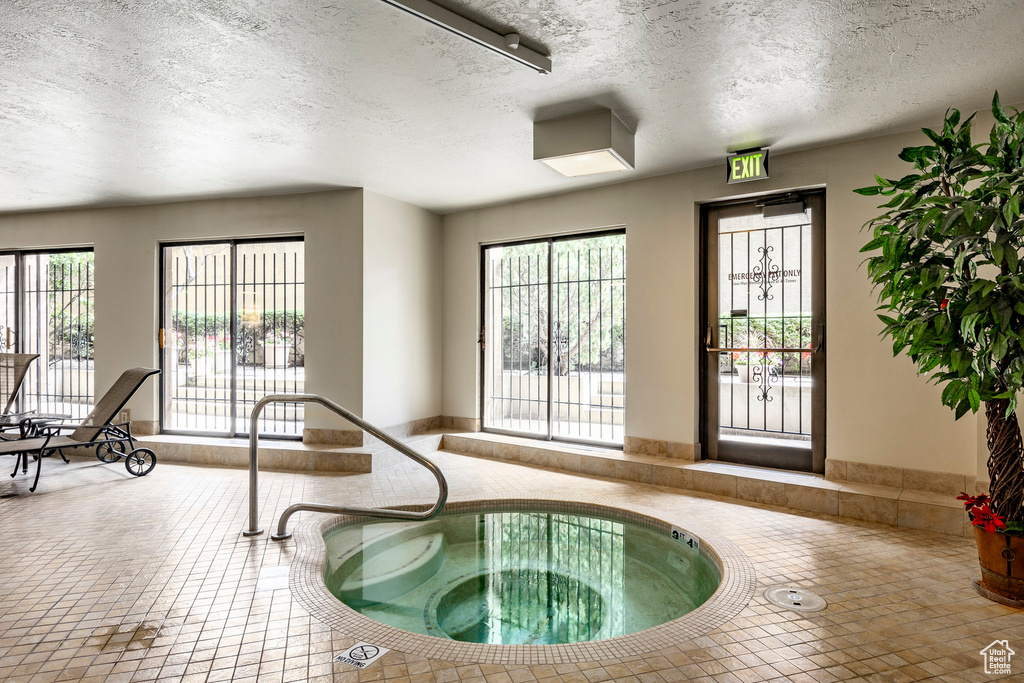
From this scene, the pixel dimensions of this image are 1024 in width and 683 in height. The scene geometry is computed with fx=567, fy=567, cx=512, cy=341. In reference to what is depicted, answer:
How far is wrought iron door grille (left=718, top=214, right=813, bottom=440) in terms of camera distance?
498 cm

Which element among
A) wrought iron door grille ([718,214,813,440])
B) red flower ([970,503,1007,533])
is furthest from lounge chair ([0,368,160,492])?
red flower ([970,503,1007,533])

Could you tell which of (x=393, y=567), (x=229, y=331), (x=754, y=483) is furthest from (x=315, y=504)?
(x=229, y=331)

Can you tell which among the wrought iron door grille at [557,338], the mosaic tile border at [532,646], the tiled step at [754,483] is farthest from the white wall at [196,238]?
the mosaic tile border at [532,646]

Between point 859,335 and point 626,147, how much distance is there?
2420 millimetres

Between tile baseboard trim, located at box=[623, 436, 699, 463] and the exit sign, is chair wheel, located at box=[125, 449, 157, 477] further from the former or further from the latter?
the exit sign

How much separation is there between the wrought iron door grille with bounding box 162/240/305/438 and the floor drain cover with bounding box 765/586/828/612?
17.5 feet

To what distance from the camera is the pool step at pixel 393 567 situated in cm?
344

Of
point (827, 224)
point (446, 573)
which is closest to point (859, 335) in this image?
point (827, 224)

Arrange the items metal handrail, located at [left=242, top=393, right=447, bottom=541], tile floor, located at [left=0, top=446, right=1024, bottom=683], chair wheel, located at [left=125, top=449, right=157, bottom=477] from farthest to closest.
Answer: chair wheel, located at [left=125, top=449, right=157, bottom=477]
metal handrail, located at [left=242, top=393, right=447, bottom=541]
tile floor, located at [left=0, top=446, right=1024, bottom=683]

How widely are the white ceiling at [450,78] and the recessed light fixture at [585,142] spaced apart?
0.12 m

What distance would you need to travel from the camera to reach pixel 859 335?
457 centimetres

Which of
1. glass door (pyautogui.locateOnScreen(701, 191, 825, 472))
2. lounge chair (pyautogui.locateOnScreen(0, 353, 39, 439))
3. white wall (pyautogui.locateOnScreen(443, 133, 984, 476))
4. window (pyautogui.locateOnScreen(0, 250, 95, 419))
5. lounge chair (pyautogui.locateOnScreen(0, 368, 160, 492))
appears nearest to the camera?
white wall (pyautogui.locateOnScreen(443, 133, 984, 476))

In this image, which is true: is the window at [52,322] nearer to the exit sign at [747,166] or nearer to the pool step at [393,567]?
the pool step at [393,567]

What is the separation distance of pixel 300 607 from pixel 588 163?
3419 mm
